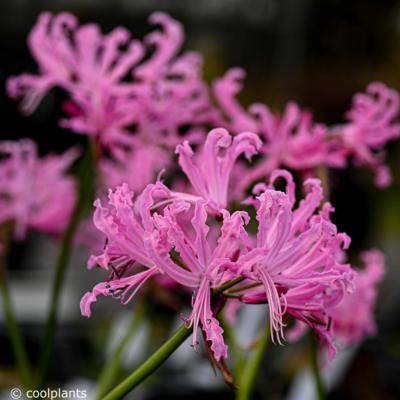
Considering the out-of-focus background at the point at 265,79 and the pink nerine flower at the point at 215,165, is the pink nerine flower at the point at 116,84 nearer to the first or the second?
the pink nerine flower at the point at 215,165

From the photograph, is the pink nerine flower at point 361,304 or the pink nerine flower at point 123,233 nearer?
the pink nerine flower at point 123,233

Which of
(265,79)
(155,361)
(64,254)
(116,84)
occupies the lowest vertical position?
(155,361)

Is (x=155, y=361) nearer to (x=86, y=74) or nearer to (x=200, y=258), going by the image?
(x=200, y=258)

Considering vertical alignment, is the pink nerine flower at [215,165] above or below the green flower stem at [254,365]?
above

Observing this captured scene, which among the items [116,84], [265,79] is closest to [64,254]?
[116,84]

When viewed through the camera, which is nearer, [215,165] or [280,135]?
[215,165]

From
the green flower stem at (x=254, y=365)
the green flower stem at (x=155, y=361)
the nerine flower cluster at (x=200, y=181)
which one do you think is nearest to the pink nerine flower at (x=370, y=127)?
the nerine flower cluster at (x=200, y=181)

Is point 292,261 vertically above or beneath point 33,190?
beneath

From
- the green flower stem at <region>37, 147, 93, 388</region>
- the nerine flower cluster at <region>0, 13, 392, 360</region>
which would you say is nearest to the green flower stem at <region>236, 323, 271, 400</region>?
the nerine flower cluster at <region>0, 13, 392, 360</region>
